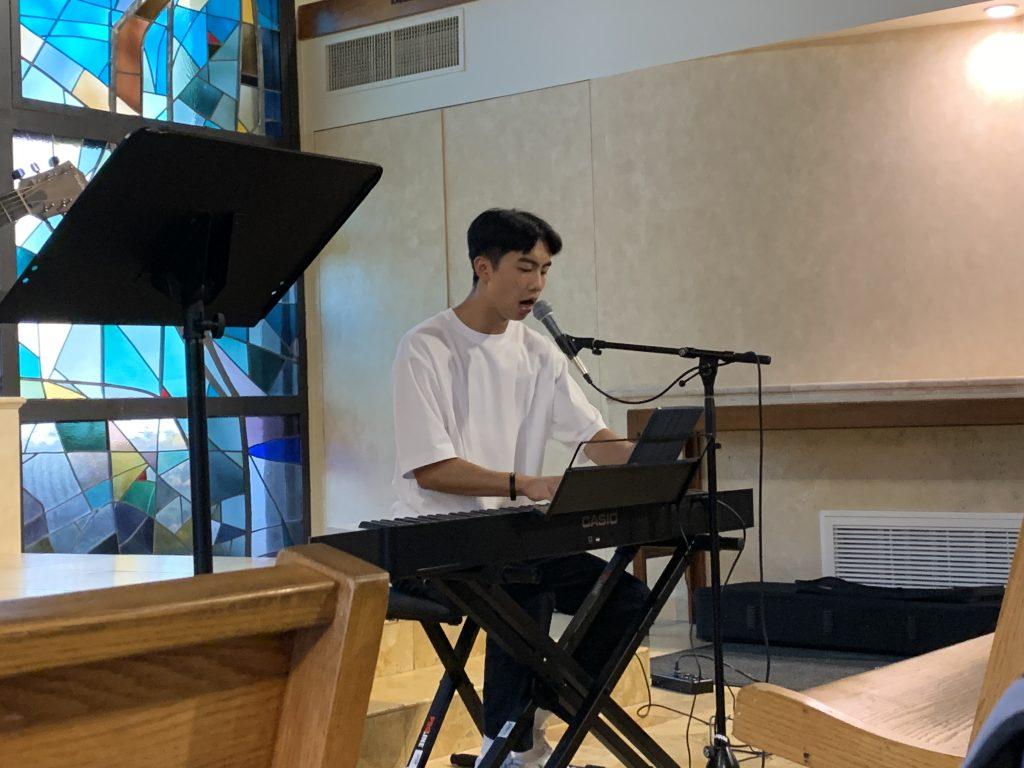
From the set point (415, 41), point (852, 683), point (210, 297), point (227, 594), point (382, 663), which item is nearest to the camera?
point (227, 594)

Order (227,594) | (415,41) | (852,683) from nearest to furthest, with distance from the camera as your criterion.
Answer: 1. (227,594)
2. (852,683)
3. (415,41)

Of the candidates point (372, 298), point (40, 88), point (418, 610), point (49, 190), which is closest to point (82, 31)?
point (40, 88)

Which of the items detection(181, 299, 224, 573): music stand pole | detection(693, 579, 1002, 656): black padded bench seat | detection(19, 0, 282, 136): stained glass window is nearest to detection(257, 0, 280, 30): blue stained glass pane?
detection(19, 0, 282, 136): stained glass window

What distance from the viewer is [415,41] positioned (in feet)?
20.9

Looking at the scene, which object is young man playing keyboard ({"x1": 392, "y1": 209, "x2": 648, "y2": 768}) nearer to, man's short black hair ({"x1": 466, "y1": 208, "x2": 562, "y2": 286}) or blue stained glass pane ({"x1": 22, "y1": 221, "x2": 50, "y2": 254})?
man's short black hair ({"x1": 466, "y1": 208, "x2": 562, "y2": 286})

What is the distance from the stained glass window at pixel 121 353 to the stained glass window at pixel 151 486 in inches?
6.9

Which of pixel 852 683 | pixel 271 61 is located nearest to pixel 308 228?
pixel 852 683

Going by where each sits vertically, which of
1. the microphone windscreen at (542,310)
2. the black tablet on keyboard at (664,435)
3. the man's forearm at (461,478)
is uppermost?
the microphone windscreen at (542,310)

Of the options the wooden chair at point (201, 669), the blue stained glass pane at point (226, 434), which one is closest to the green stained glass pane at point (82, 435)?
the blue stained glass pane at point (226, 434)

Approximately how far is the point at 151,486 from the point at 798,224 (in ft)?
10.8

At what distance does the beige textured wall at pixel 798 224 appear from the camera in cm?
510

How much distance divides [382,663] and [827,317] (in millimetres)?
2717

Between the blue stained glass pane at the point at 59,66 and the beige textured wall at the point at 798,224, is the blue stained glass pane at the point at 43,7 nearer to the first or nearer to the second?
the blue stained glass pane at the point at 59,66

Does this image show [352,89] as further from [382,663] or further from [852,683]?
[852,683]
